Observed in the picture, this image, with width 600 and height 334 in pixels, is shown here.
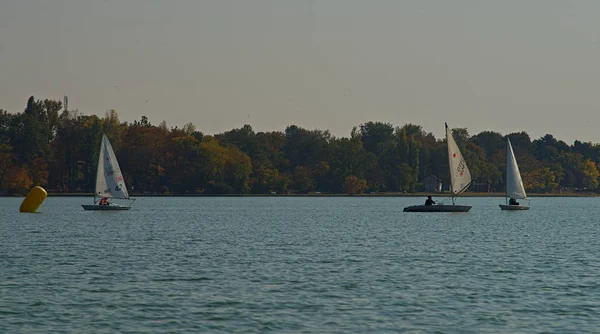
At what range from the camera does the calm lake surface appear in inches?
1138

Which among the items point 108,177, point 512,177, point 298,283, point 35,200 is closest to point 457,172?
point 512,177

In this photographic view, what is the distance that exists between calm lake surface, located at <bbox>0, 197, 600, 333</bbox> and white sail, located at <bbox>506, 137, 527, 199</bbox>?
43.7 meters

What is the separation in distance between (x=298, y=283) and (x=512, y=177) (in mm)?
77954

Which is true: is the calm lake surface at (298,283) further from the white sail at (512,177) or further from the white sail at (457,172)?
the white sail at (512,177)

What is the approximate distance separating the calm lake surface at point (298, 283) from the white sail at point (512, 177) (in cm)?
4372

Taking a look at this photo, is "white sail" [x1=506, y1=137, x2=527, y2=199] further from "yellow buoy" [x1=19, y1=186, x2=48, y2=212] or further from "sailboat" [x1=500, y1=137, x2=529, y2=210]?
"yellow buoy" [x1=19, y1=186, x2=48, y2=212]

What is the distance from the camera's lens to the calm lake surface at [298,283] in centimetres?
2891

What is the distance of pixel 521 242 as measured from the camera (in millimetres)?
62688

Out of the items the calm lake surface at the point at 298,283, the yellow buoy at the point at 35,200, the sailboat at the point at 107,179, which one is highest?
the sailboat at the point at 107,179

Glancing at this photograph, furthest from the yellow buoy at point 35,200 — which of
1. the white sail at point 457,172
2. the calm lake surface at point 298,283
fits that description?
the white sail at point 457,172

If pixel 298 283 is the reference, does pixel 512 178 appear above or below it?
above

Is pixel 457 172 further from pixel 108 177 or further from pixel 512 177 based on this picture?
pixel 108 177

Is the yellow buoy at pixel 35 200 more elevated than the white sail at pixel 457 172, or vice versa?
the white sail at pixel 457 172

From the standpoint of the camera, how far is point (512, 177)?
112 m
